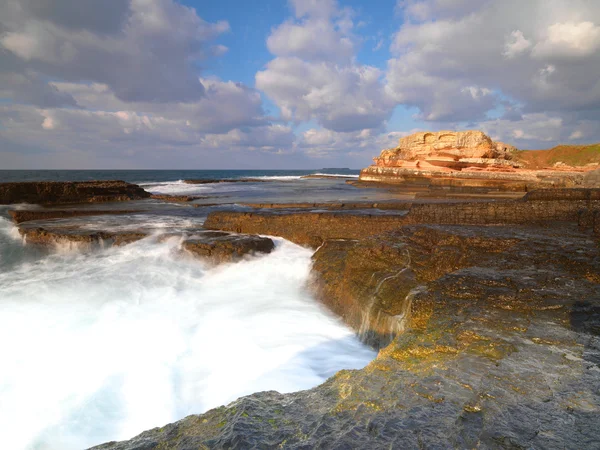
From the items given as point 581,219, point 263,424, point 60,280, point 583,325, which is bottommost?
point 60,280

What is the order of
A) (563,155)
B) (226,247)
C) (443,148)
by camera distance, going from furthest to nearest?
(563,155), (443,148), (226,247)

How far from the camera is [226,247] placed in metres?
9.26

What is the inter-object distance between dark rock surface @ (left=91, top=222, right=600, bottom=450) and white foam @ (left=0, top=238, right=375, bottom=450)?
178 centimetres

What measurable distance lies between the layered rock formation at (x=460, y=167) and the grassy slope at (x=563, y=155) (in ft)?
46.6

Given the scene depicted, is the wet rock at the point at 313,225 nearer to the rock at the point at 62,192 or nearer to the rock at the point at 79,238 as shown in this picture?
the rock at the point at 79,238

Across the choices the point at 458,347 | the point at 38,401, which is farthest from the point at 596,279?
the point at 38,401

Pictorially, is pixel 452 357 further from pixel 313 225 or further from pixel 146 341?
pixel 313 225

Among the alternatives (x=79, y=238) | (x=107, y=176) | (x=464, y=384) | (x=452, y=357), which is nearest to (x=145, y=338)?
(x=452, y=357)

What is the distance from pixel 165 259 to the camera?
9.26 metres

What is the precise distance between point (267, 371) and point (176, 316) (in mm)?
3078

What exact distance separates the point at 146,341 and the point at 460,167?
3767 centimetres

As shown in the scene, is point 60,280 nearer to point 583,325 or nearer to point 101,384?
point 101,384

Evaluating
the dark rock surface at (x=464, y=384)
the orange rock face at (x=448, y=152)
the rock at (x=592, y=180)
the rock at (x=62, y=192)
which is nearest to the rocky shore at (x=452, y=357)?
the dark rock surface at (x=464, y=384)

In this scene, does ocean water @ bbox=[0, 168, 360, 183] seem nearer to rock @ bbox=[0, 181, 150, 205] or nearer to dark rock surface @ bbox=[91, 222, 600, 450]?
rock @ bbox=[0, 181, 150, 205]
